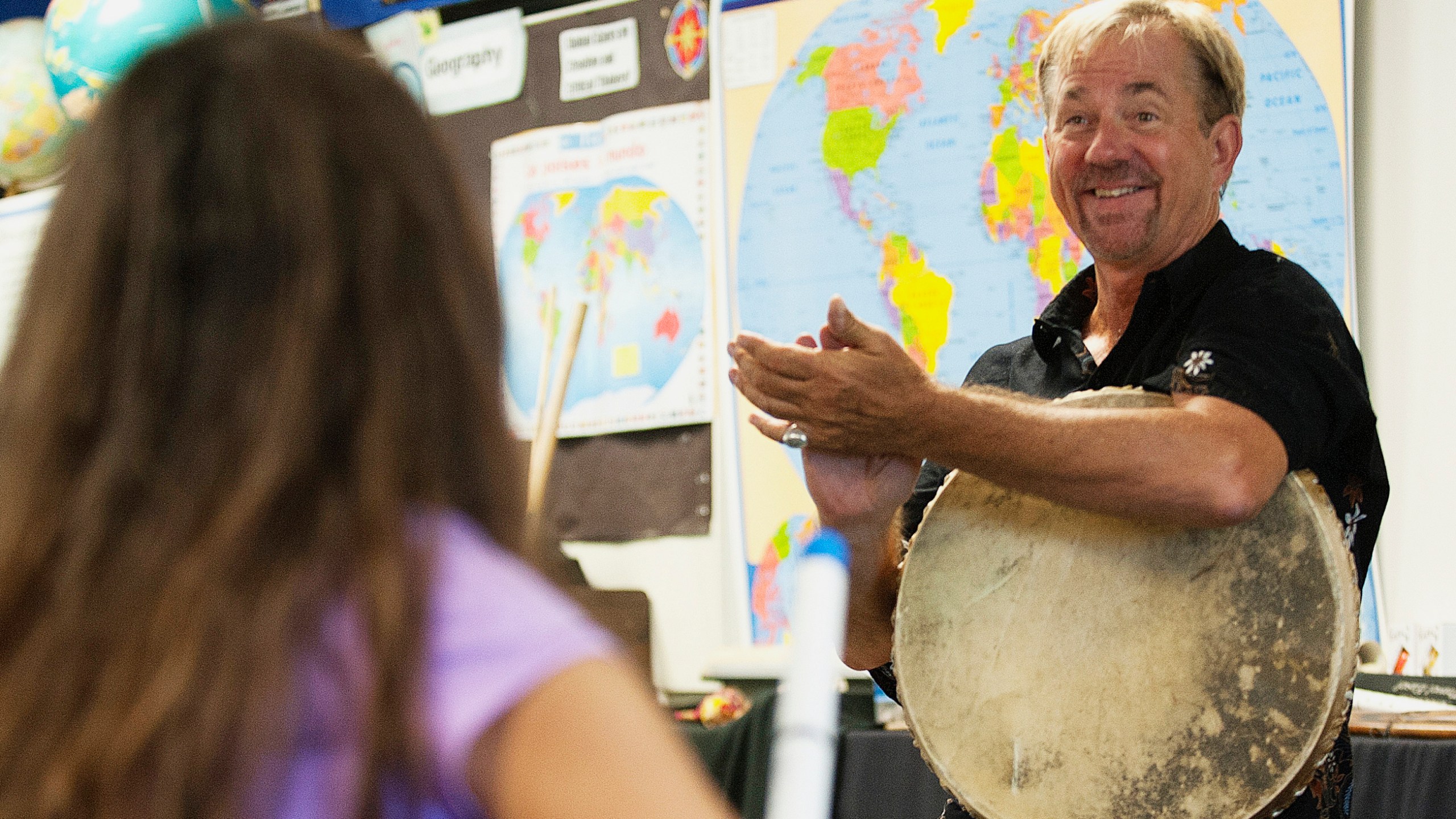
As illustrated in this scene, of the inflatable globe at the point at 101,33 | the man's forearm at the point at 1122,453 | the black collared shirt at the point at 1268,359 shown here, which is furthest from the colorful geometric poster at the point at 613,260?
the man's forearm at the point at 1122,453

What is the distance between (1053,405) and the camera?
146 cm

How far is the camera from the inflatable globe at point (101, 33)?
12.1 feet

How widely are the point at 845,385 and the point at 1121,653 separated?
1.43ft

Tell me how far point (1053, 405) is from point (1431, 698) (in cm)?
117

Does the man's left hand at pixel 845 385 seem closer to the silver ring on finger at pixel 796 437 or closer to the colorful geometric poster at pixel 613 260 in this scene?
the silver ring on finger at pixel 796 437

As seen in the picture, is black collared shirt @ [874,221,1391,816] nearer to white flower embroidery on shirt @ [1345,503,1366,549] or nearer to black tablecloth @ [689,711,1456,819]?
white flower embroidery on shirt @ [1345,503,1366,549]

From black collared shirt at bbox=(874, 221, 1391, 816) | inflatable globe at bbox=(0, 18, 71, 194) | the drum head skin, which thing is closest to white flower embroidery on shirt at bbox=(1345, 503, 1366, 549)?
black collared shirt at bbox=(874, 221, 1391, 816)

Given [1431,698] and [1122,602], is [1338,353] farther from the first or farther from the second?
[1431,698]

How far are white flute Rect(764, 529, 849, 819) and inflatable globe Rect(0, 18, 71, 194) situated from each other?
404 cm

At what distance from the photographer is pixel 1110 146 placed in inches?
68.6

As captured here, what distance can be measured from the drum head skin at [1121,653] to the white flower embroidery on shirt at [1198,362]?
0.04 m

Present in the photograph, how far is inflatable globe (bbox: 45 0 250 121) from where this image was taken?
146 inches

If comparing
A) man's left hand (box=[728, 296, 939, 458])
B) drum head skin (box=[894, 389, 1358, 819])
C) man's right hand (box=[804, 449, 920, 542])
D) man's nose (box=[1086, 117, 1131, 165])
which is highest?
man's nose (box=[1086, 117, 1131, 165])

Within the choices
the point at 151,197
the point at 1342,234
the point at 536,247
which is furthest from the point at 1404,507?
the point at 151,197
